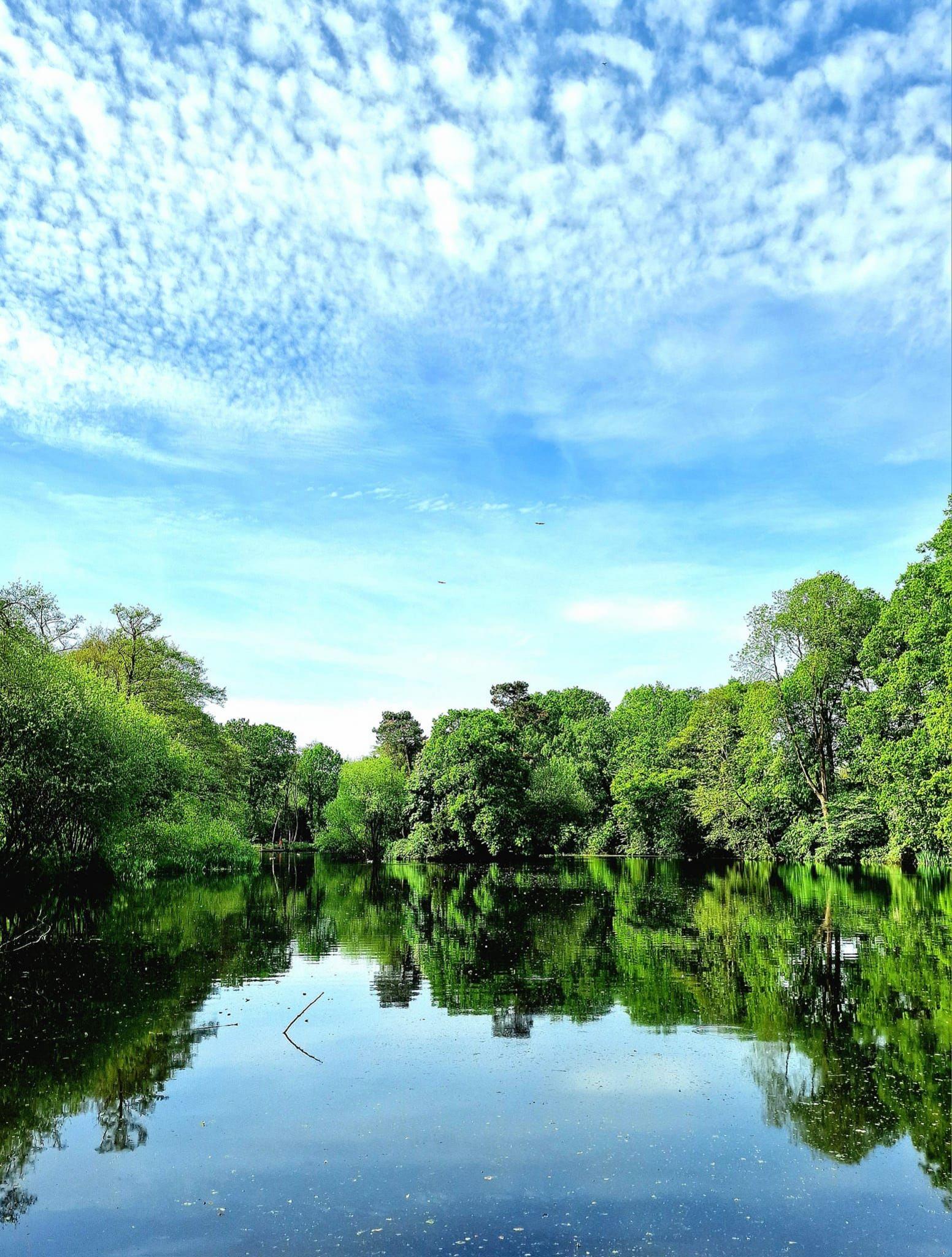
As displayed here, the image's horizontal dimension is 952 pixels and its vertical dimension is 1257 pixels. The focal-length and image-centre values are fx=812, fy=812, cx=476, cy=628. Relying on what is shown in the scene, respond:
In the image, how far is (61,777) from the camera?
35094 millimetres

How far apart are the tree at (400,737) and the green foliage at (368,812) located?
1289cm

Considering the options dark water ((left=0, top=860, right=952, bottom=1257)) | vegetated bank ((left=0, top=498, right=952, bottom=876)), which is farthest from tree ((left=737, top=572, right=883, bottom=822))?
dark water ((left=0, top=860, right=952, bottom=1257))

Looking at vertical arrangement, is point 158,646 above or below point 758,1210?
above

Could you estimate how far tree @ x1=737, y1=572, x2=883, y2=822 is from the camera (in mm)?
58875

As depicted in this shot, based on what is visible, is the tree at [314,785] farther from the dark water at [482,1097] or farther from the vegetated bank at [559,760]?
the dark water at [482,1097]

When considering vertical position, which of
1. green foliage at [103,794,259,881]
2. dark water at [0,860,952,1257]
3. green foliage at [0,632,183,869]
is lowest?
dark water at [0,860,952,1257]

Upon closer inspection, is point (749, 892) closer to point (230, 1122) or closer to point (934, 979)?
point (934, 979)

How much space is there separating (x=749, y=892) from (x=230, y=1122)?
3409 cm

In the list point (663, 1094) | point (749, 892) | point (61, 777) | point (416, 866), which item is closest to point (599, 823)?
point (416, 866)

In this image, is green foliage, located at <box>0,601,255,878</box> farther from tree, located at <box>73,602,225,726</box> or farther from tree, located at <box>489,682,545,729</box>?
tree, located at <box>489,682,545,729</box>

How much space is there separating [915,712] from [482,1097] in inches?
1678

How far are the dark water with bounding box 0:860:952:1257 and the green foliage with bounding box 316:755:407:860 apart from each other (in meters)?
62.7

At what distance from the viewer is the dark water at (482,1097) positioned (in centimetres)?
783

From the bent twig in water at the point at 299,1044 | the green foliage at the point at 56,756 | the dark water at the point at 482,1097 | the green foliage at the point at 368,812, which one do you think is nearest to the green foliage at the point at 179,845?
the green foliage at the point at 56,756
